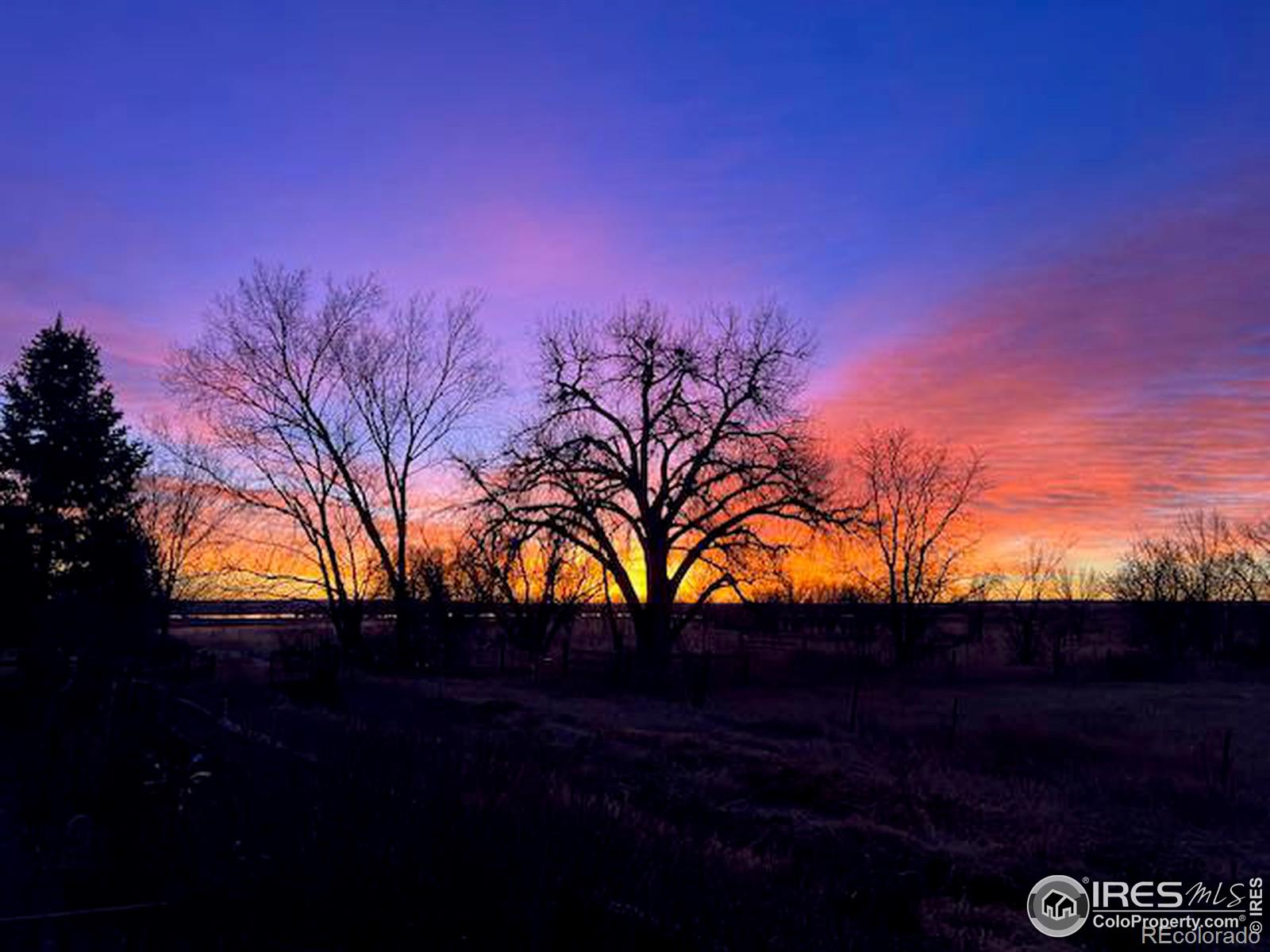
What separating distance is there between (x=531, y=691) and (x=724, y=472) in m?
11.5

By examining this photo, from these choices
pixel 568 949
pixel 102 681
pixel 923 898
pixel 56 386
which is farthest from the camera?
pixel 56 386

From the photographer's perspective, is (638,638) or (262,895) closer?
(262,895)

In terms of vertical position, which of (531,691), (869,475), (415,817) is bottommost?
(531,691)

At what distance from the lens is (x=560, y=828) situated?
18.9 ft

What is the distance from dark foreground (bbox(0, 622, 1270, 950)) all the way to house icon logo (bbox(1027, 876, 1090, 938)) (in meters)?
0.18

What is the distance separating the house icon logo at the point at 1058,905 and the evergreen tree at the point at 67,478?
30588 millimetres

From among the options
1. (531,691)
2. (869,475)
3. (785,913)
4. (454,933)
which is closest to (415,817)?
(454,933)

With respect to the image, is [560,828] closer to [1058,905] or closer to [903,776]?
[1058,905]

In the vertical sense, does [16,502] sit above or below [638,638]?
above

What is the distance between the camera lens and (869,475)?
5216 cm

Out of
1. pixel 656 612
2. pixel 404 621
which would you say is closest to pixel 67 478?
pixel 404 621

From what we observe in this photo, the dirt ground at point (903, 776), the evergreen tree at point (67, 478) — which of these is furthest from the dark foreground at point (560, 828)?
the evergreen tree at point (67, 478)

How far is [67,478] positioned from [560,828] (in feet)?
113

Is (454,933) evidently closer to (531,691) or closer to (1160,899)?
(1160,899)
